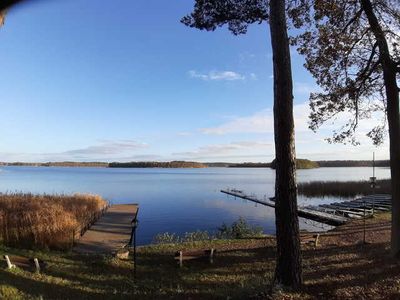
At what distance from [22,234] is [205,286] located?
8.92 meters

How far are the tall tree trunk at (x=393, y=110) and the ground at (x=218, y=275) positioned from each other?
1187 mm

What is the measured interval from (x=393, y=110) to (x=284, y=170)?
5.57 m

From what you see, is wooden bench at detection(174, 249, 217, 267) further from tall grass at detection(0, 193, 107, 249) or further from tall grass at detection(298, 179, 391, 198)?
tall grass at detection(298, 179, 391, 198)

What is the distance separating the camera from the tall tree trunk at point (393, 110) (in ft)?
38.7

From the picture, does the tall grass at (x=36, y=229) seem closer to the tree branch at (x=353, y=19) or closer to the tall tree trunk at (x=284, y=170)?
the tall tree trunk at (x=284, y=170)

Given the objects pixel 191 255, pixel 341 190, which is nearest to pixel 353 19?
pixel 191 255

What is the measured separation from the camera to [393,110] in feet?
38.6

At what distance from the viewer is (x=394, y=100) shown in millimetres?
11836

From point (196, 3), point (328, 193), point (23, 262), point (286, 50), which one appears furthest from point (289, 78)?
point (328, 193)

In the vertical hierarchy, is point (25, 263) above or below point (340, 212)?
above

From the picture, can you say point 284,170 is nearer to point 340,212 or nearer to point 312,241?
point 312,241

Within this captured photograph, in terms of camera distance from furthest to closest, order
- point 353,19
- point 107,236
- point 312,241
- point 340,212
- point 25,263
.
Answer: point 340,212 → point 107,236 → point 312,241 → point 353,19 → point 25,263

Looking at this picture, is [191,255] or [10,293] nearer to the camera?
[10,293]

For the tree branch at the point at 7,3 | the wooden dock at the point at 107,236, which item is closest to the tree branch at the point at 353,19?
the wooden dock at the point at 107,236
